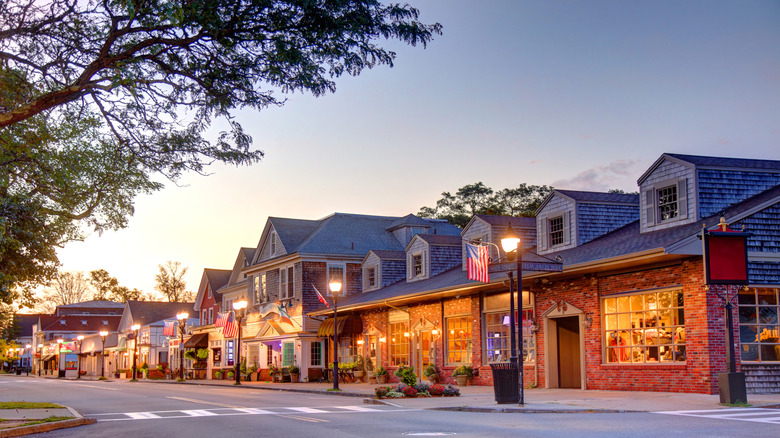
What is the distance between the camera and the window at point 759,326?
20.6m

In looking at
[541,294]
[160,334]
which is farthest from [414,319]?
[160,334]

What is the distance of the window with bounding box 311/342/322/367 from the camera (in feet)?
146

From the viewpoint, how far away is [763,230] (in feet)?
68.6

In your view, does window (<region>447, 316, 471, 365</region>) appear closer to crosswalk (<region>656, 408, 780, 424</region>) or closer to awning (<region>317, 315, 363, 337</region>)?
awning (<region>317, 315, 363, 337</region>)

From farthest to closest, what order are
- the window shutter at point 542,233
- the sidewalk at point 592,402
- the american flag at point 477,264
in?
the window shutter at point 542,233 < the american flag at point 477,264 < the sidewalk at point 592,402

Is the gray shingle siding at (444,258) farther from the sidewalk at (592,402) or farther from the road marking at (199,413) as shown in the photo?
the road marking at (199,413)

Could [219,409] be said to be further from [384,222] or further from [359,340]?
[384,222]

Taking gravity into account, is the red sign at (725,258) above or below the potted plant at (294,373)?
above

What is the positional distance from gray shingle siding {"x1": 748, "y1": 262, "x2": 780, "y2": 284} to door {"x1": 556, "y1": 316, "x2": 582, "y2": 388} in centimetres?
664

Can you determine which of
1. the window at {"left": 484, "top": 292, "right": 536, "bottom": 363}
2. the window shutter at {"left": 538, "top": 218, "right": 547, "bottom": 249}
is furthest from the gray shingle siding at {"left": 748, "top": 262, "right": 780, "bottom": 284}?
the window shutter at {"left": 538, "top": 218, "right": 547, "bottom": 249}

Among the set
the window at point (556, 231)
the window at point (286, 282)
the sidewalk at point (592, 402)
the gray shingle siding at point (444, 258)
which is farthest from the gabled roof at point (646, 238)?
the window at point (286, 282)

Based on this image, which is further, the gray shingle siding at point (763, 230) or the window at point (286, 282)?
the window at point (286, 282)

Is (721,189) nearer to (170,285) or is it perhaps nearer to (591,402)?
(591,402)

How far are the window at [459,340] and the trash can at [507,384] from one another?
12074mm
